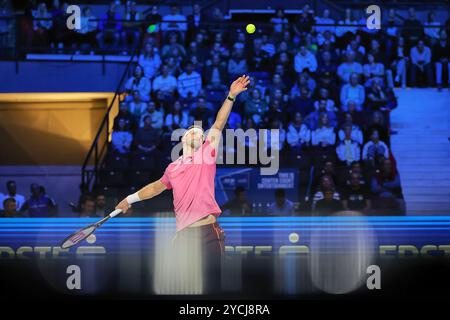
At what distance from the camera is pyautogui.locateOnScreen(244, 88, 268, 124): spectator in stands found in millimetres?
13375

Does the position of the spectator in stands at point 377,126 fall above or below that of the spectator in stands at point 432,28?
below

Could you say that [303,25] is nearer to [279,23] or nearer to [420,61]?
[279,23]

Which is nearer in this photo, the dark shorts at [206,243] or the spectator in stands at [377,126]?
the dark shorts at [206,243]

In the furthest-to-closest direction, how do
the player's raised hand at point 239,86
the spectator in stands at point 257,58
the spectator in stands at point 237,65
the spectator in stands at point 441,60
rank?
1. the spectator in stands at point 441,60
2. the spectator in stands at point 257,58
3. the spectator in stands at point 237,65
4. the player's raised hand at point 239,86

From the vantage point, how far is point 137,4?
18.1m

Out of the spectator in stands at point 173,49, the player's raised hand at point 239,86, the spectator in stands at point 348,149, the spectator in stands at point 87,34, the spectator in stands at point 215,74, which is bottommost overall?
the spectator in stands at point 348,149

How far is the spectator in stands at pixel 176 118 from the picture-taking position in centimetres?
1323

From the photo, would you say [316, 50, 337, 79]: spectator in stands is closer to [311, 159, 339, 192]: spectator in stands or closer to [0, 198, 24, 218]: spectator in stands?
[311, 159, 339, 192]: spectator in stands

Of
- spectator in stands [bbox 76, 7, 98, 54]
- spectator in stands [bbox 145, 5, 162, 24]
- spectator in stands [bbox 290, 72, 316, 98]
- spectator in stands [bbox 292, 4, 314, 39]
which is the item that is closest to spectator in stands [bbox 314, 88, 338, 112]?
spectator in stands [bbox 290, 72, 316, 98]

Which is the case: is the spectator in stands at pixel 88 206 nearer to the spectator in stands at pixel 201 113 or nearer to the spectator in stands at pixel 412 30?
the spectator in stands at pixel 201 113

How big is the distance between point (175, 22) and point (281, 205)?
4462mm

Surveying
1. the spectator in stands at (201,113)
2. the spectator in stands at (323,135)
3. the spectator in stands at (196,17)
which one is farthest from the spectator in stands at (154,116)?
the spectator in stands at (196,17)

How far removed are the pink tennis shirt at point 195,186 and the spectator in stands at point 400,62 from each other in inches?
320

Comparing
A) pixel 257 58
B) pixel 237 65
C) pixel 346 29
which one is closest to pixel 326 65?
pixel 257 58
